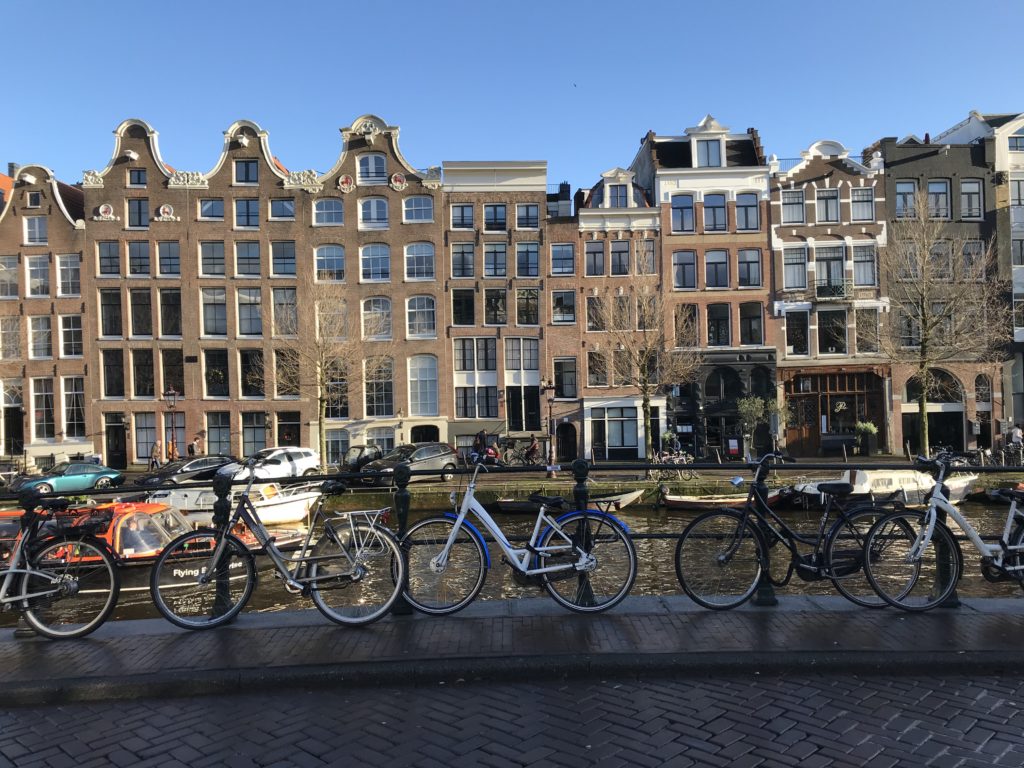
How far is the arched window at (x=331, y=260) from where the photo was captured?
35938mm

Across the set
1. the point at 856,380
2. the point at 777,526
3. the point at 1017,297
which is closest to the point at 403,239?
the point at 856,380

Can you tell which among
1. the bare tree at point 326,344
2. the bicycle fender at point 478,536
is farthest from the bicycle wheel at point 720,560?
the bare tree at point 326,344

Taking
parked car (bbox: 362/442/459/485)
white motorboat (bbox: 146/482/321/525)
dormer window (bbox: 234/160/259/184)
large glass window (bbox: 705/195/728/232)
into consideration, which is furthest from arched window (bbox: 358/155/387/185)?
white motorboat (bbox: 146/482/321/525)

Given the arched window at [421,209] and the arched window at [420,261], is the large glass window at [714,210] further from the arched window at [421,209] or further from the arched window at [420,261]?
the arched window at [420,261]

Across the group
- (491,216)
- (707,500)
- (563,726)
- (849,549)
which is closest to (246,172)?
(491,216)

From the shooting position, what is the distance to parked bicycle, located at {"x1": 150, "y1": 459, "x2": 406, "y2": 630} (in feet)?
18.4

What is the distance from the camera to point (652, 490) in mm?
25656

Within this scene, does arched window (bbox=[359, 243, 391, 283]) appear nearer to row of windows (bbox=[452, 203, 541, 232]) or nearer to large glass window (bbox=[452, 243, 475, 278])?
large glass window (bbox=[452, 243, 475, 278])

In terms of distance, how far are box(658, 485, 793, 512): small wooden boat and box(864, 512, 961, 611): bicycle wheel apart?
16.9 metres

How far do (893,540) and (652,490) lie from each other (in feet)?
66.3

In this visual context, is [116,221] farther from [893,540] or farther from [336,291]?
[893,540]

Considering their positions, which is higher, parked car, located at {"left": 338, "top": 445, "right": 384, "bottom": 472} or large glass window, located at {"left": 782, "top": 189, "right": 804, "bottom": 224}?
large glass window, located at {"left": 782, "top": 189, "right": 804, "bottom": 224}

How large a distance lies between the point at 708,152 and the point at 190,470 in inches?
1107

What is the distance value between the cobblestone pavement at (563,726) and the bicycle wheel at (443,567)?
3.85ft
